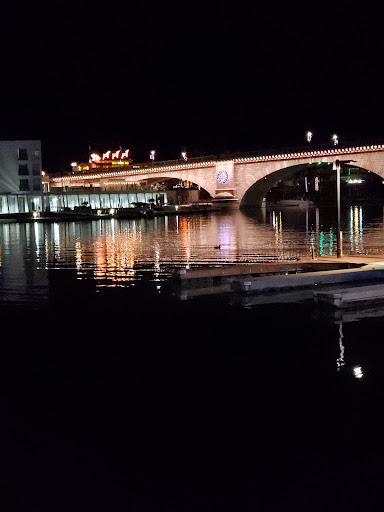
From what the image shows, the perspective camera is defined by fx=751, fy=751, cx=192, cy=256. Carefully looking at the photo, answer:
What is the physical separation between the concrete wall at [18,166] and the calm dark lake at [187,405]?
65.2m

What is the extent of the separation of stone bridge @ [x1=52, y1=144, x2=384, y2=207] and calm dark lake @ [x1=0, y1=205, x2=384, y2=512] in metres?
74.6

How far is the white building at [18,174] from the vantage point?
272 feet

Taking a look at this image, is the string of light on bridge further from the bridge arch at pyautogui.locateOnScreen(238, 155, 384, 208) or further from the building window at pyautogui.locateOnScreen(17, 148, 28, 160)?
the building window at pyautogui.locateOnScreen(17, 148, 28, 160)

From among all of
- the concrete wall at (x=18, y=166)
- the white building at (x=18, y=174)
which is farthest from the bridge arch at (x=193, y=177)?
the concrete wall at (x=18, y=166)

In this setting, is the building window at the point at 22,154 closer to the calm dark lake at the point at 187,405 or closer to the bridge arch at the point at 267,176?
the bridge arch at the point at 267,176

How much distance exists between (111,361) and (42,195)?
3012 inches

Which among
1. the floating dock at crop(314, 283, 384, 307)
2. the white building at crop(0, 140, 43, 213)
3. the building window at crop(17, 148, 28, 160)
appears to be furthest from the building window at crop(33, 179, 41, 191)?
the floating dock at crop(314, 283, 384, 307)

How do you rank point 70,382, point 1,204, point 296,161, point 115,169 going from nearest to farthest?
point 70,382 → point 1,204 → point 296,161 → point 115,169

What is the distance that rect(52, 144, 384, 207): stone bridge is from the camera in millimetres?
90750

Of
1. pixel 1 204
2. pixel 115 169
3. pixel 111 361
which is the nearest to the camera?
pixel 111 361

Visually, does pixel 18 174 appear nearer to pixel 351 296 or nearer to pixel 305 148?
pixel 305 148

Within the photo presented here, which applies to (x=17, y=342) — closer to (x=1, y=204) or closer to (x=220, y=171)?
(x=1, y=204)

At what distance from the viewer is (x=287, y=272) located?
915 inches

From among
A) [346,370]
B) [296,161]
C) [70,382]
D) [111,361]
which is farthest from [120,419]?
[296,161]
